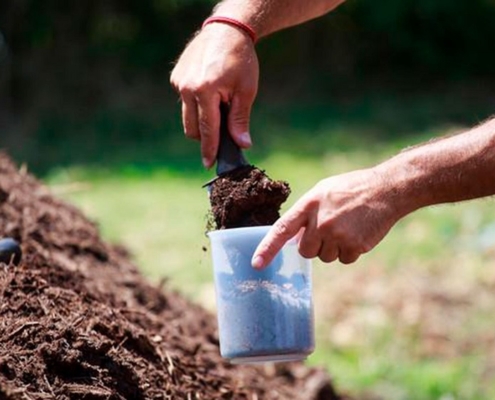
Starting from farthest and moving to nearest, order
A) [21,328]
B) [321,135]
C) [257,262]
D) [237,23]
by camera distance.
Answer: [321,135], [237,23], [21,328], [257,262]

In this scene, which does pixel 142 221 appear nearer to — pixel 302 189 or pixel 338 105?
pixel 302 189

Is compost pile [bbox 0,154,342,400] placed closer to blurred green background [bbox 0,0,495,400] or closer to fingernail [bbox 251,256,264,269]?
fingernail [bbox 251,256,264,269]

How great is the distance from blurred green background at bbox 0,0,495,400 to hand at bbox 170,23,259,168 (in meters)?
3.53

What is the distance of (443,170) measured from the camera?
354 centimetres

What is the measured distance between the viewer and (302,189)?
11578 millimetres

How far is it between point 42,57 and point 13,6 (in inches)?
30.2

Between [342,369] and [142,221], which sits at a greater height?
[142,221]

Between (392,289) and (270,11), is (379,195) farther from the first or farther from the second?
(392,289)

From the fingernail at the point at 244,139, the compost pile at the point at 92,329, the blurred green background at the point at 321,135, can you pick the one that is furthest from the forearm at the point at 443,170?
the blurred green background at the point at 321,135

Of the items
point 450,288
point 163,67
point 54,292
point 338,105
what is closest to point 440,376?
point 450,288

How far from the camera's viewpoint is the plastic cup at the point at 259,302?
150 inches

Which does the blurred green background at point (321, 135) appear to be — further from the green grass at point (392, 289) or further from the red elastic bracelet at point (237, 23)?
the red elastic bracelet at point (237, 23)

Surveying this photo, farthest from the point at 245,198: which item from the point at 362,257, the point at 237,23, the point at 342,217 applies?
the point at 362,257

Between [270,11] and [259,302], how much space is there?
1.01 meters
